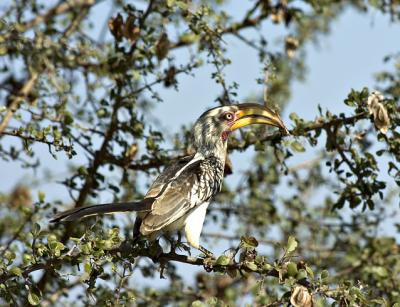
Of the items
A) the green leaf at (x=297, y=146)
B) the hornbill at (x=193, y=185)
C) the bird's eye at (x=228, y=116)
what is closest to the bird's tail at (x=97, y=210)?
the hornbill at (x=193, y=185)

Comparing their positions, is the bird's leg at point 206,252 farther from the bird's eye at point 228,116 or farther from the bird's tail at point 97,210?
the bird's eye at point 228,116

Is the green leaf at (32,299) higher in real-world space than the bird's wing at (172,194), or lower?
lower

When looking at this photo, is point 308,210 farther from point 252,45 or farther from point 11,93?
point 11,93

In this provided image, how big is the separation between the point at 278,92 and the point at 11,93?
1.93 m

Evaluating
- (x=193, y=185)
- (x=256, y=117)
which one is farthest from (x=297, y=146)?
(x=256, y=117)

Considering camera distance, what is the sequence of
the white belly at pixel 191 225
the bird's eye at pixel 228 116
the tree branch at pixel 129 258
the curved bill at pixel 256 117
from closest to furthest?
the tree branch at pixel 129 258
the white belly at pixel 191 225
the curved bill at pixel 256 117
the bird's eye at pixel 228 116

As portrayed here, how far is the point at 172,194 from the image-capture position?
3.67m

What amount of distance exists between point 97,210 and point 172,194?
499 millimetres

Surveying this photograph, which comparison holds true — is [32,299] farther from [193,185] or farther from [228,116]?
[228,116]

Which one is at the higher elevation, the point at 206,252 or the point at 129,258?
the point at 206,252

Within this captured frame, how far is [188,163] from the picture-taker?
4062mm

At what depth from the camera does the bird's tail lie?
3.16 metres

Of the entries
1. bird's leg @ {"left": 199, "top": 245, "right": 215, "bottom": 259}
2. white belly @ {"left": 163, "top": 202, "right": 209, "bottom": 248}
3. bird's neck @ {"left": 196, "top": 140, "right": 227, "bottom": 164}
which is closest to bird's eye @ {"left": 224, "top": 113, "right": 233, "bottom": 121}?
bird's neck @ {"left": 196, "top": 140, "right": 227, "bottom": 164}

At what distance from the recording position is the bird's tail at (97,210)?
124 inches
